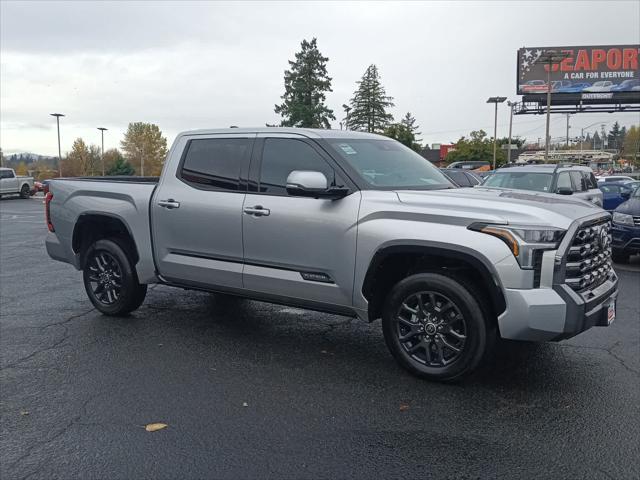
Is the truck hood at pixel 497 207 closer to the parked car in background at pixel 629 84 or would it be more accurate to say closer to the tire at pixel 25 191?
the tire at pixel 25 191

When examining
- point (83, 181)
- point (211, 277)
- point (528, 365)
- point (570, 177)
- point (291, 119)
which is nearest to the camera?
point (528, 365)

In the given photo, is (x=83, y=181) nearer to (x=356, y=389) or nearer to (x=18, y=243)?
(x=356, y=389)

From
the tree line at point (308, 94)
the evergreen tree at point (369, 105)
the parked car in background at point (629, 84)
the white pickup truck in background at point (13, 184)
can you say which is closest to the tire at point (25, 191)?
the white pickup truck in background at point (13, 184)

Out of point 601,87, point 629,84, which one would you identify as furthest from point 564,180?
point 629,84

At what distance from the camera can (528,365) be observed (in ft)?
15.9

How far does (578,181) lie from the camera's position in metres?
12.2

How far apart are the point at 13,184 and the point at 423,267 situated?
37165 mm

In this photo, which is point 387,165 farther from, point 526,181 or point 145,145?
point 145,145

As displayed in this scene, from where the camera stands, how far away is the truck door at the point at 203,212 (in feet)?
17.2

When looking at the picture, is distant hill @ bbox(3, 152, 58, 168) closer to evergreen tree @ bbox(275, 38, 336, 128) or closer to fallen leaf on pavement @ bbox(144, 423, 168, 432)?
evergreen tree @ bbox(275, 38, 336, 128)

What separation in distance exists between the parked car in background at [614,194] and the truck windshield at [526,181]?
621cm

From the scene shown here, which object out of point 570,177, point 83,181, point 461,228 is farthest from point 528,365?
point 570,177

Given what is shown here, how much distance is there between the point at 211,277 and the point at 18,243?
10.1 meters

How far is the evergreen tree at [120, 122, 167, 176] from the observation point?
8581 centimetres
